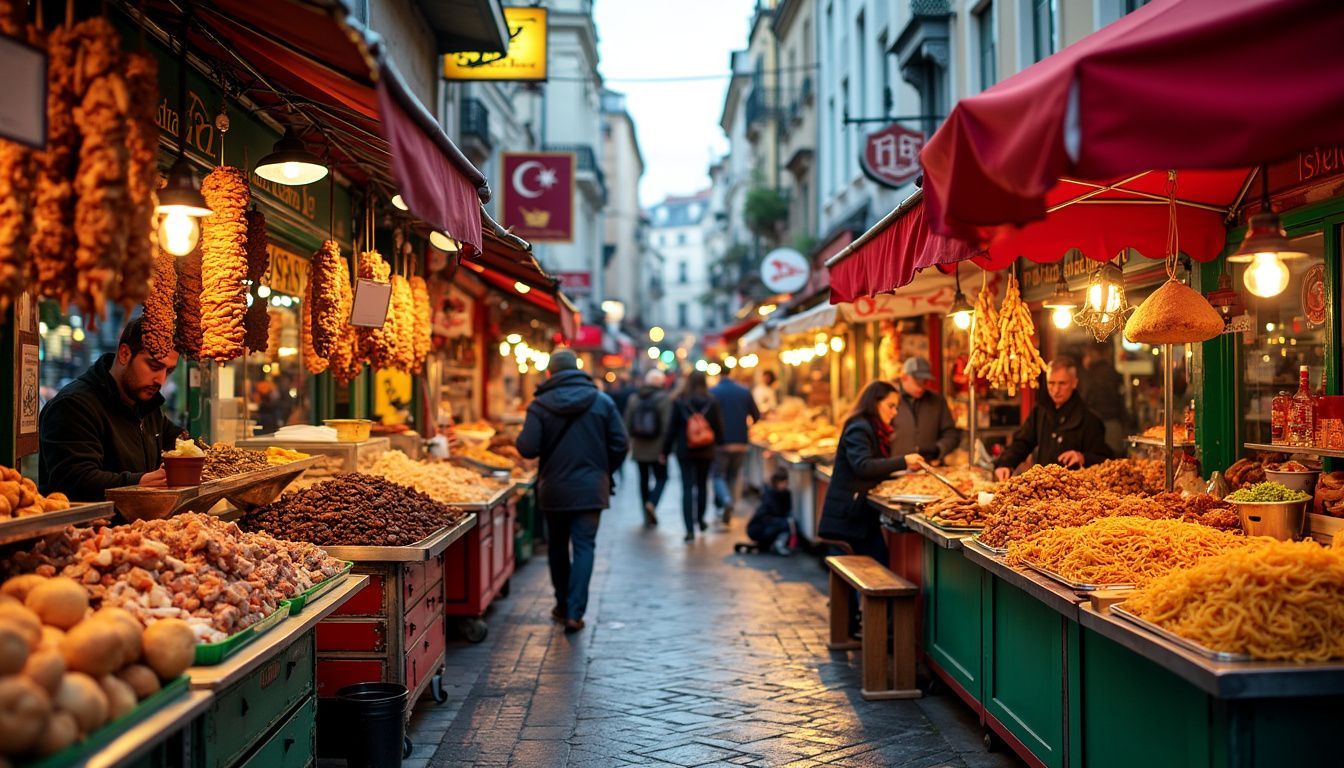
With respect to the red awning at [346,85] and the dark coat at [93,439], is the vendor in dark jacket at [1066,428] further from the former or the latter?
the dark coat at [93,439]

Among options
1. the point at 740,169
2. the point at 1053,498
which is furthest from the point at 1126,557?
the point at 740,169

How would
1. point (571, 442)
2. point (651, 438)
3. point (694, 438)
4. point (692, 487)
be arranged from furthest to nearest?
point (651, 438), point (694, 438), point (692, 487), point (571, 442)

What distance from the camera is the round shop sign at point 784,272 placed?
23.6 m

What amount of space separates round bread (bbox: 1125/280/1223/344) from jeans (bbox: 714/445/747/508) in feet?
36.8

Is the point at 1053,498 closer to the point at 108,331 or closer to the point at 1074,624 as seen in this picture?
the point at 1074,624

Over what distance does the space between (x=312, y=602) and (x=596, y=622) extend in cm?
517

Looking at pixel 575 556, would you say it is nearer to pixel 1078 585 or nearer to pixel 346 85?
pixel 1078 585

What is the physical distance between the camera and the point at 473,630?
912 cm

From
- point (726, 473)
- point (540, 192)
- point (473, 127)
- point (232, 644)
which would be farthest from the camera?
point (473, 127)

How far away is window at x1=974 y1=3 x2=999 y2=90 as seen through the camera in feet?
46.6

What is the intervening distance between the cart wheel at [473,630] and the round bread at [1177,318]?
565 centimetres

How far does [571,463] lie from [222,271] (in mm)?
4536

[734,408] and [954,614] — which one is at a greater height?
[734,408]

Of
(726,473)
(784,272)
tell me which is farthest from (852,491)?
(784,272)
